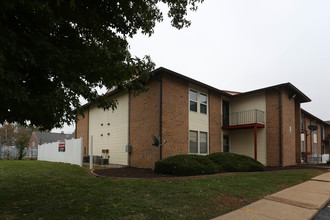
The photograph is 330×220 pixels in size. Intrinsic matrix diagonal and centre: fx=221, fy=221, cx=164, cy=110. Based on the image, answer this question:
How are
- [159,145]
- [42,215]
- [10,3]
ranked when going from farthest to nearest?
[159,145], [42,215], [10,3]

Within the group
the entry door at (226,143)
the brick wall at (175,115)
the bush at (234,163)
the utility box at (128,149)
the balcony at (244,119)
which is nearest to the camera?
the bush at (234,163)

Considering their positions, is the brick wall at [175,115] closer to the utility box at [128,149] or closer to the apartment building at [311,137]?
the utility box at [128,149]

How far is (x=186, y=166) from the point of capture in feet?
29.7

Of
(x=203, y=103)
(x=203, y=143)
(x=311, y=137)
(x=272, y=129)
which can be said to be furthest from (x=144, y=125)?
(x=311, y=137)

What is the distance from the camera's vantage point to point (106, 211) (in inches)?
165

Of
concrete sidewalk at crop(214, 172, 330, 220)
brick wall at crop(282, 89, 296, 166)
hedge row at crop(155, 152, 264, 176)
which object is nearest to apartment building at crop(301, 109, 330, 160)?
brick wall at crop(282, 89, 296, 166)

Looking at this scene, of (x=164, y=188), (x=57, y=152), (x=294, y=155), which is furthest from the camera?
(x=57, y=152)

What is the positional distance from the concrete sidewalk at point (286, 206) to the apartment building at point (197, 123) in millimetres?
6840

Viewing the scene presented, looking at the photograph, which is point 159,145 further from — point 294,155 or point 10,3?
point 294,155

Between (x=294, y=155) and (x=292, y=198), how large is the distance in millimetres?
12774

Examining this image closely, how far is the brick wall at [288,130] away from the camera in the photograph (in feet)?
48.9

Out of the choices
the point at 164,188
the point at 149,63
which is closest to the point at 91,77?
the point at 149,63

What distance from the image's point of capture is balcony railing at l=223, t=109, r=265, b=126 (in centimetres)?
1534

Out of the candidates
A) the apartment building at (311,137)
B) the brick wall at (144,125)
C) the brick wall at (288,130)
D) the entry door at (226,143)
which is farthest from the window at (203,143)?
the apartment building at (311,137)
